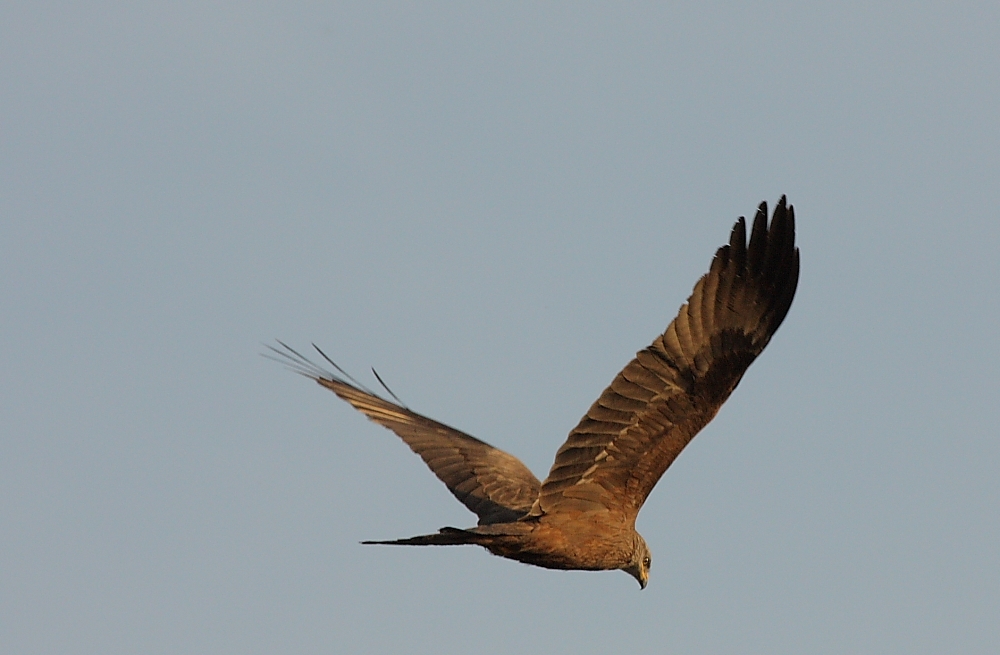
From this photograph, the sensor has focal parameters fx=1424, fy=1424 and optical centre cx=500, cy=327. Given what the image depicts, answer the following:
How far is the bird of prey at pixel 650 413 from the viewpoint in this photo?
9.94 m

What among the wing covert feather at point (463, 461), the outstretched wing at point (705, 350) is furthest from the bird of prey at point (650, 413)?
the wing covert feather at point (463, 461)

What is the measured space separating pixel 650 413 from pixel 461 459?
307 centimetres

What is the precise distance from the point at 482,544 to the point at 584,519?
2.54 feet

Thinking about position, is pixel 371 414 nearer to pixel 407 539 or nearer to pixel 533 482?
pixel 533 482

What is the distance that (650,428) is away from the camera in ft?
32.9

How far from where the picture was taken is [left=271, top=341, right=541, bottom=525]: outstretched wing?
1159 cm

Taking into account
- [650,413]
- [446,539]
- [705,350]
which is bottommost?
[446,539]

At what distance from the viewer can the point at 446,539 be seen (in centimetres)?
968

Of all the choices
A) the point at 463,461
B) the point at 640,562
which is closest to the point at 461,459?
the point at 463,461

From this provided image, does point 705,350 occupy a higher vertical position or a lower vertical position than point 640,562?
higher

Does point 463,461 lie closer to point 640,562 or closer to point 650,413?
point 640,562

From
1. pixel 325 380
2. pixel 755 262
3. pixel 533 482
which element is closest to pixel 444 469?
pixel 533 482

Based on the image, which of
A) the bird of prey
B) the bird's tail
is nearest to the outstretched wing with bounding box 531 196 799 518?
the bird of prey

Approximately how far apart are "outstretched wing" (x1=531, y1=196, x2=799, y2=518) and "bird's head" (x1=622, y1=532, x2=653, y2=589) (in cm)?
106
